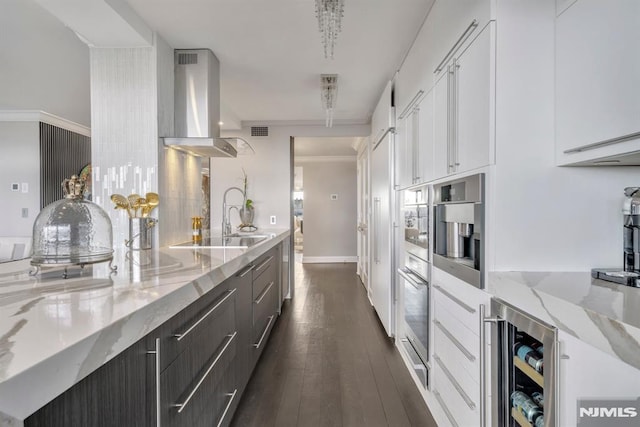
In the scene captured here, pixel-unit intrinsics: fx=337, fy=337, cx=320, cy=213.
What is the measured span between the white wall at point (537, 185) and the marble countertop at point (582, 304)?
3.7 inches

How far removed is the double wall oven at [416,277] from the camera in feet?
6.95

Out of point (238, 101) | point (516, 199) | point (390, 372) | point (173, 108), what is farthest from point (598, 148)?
point (238, 101)

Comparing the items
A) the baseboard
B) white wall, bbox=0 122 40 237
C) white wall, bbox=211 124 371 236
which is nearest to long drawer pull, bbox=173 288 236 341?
white wall, bbox=211 124 371 236

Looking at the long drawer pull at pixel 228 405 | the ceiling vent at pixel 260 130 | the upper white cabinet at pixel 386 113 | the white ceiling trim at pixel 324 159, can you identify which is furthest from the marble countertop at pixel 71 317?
the white ceiling trim at pixel 324 159

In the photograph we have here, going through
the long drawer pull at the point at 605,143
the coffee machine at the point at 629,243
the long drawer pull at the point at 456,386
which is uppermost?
the long drawer pull at the point at 605,143

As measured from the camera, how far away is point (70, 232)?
124 cm

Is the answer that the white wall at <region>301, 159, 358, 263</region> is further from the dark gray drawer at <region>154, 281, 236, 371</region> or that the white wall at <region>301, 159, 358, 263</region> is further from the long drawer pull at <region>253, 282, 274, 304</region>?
the dark gray drawer at <region>154, 281, 236, 371</region>

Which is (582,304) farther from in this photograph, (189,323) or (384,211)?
(384,211)

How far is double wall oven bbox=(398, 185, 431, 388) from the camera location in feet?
6.95

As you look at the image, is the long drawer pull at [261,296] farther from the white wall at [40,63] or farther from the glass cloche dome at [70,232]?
the white wall at [40,63]

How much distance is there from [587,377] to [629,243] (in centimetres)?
68

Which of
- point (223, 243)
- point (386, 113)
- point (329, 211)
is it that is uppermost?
point (386, 113)

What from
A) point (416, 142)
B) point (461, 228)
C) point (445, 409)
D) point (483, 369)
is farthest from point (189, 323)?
point (416, 142)

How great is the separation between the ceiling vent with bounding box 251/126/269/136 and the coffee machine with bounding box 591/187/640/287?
160 inches
